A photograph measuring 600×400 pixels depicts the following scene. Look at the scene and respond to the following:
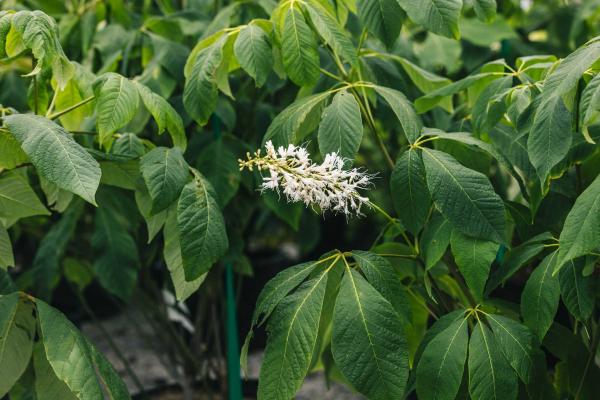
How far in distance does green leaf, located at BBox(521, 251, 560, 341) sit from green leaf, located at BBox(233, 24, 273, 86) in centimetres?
54

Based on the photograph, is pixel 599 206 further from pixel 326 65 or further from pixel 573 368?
pixel 326 65

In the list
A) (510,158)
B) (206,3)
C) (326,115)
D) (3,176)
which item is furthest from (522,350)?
(206,3)

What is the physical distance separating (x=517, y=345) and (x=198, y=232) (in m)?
0.51

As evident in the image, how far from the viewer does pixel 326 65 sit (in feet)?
5.61

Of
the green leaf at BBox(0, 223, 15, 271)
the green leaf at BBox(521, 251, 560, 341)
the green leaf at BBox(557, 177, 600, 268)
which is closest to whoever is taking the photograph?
the green leaf at BBox(557, 177, 600, 268)

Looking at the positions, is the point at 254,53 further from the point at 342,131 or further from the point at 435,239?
the point at 435,239

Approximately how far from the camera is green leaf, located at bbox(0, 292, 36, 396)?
123cm

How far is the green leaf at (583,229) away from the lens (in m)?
1.06

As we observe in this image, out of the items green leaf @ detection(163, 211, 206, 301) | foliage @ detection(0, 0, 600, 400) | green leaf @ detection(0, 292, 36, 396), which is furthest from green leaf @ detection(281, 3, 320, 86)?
green leaf @ detection(0, 292, 36, 396)

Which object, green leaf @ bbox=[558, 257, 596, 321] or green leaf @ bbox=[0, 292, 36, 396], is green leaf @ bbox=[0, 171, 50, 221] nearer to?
green leaf @ bbox=[0, 292, 36, 396]

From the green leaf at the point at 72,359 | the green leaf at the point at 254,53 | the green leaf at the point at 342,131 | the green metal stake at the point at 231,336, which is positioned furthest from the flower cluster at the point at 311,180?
the green metal stake at the point at 231,336

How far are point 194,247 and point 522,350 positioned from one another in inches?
20.1

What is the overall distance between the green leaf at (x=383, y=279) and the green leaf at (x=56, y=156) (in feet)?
1.35

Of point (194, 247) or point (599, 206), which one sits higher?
point (599, 206)
